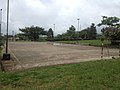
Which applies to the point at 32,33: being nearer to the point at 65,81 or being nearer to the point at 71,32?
the point at 71,32

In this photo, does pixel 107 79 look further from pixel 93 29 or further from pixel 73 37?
pixel 93 29

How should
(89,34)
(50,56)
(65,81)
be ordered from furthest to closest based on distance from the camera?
(89,34) → (50,56) → (65,81)

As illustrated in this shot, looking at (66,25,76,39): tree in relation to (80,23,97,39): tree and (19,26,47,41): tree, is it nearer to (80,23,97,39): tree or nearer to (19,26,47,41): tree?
(80,23,97,39): tree

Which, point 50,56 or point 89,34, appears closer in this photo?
point 50,56

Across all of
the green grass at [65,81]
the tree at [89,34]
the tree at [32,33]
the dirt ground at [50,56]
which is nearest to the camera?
the green grass at [65,81]

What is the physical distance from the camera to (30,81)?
7.80 meters

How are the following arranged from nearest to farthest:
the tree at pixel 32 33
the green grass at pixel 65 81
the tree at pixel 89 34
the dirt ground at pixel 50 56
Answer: the green grass at pixel 65 81
the dirt ground at pixel 50 56
the tree at pixel 89 34
the tree at pixel 32 33

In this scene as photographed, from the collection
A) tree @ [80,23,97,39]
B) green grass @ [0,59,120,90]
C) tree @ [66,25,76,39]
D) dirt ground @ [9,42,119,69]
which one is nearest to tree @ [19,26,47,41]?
tree @ [66,25,76,39]

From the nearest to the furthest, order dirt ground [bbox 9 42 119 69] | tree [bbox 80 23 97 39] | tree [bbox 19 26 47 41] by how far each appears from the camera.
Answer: dirt ground [bbox 9 42 119 69]
tree [bbox 80 23 97 39]
tree [bbox 19 26 47 41]

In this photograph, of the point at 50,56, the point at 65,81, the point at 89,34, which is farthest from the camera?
the point at 89,34

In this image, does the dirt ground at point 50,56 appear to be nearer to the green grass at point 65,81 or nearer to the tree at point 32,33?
the green grass at point 65,81

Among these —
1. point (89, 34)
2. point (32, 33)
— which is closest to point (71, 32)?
point (89, 34)

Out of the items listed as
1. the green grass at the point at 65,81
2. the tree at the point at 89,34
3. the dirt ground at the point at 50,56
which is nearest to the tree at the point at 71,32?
the tree at the point at 89,34

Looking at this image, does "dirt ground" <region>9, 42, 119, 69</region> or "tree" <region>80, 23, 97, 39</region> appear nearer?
"dirt ground" <region>9, 42, 119, 69</region>
